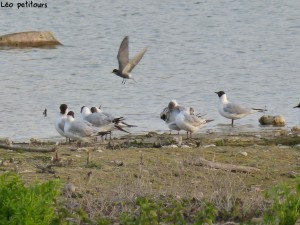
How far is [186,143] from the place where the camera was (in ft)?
38.6

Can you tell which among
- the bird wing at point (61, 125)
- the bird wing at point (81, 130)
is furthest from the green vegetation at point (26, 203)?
the bird wing at point (61, 125)

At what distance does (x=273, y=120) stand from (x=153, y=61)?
260 inches

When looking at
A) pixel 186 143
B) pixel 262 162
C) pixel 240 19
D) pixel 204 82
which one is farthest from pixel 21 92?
pixel 240 19

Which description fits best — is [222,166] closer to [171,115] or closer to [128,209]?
[128,209]

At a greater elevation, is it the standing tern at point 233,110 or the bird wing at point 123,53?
the bird wing at point 123,53

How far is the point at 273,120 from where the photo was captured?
14.6 m

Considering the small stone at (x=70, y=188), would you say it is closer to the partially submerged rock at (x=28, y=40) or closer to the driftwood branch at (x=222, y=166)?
the driftwood branch at (x=222, y=166)

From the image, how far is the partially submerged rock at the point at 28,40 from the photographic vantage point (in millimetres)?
23016

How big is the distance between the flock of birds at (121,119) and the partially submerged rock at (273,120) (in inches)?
18.3

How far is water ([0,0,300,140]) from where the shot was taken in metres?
16.2

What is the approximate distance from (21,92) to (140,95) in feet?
7.09

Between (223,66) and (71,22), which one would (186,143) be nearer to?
(223,66)

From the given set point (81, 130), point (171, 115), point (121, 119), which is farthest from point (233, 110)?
point (81, 130)

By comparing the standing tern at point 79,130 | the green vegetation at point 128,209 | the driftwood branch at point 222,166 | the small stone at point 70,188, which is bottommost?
the standing tern at point 79,130
